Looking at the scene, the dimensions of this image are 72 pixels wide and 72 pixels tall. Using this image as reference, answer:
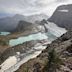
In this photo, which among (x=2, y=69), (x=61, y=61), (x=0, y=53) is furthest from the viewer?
(x=0, y=53)

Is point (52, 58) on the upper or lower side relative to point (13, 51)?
upper

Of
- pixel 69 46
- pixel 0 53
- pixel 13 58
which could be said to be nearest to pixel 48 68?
pixel 69 46

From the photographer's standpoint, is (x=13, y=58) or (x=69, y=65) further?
(x=13, y=58)

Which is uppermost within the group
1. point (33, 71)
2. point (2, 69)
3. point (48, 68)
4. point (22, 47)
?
point (48, 68)

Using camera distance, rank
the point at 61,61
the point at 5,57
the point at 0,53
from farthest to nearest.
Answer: the point at 0,53, the point at 5,57, the point at 61,61

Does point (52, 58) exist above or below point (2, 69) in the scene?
above

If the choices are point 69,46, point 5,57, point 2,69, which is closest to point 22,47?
point 5,57

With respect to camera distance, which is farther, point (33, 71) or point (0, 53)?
point (0, 53)

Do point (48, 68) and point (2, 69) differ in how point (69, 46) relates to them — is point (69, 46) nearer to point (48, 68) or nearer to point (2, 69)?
point (48, 68)

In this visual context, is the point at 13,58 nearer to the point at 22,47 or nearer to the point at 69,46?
the point at 22,47
